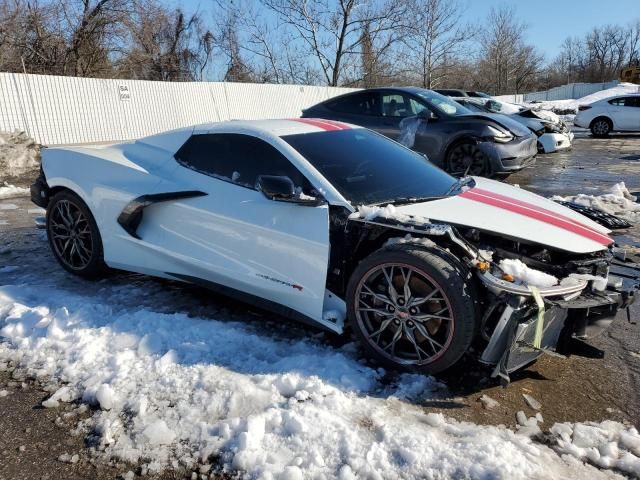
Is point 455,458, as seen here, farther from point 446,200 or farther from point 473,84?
point 473,84

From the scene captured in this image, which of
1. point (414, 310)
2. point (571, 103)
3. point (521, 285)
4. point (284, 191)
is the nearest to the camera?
point (521, 285)

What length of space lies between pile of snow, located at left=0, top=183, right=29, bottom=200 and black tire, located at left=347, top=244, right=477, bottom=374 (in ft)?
23.6

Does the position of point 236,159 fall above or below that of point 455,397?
above

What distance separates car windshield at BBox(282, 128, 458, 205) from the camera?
3398mm

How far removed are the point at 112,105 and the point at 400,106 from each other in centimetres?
1022

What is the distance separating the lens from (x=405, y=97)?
877 cm

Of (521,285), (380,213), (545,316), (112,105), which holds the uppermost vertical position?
(112,105)

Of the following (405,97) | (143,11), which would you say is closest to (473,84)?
(143,11)

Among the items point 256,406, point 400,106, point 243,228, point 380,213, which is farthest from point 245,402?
point 400,106

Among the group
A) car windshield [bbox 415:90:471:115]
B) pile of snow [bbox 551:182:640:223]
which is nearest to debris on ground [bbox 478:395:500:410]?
pile of snow [bbox 551:182:640:223]

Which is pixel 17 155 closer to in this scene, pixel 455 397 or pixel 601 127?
pixel 455 397

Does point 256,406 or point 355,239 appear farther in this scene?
point 355,239

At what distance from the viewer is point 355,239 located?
3146 millimetres

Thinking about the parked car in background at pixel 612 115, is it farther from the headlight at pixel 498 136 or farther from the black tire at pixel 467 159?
the black tire at pixel 467 159
